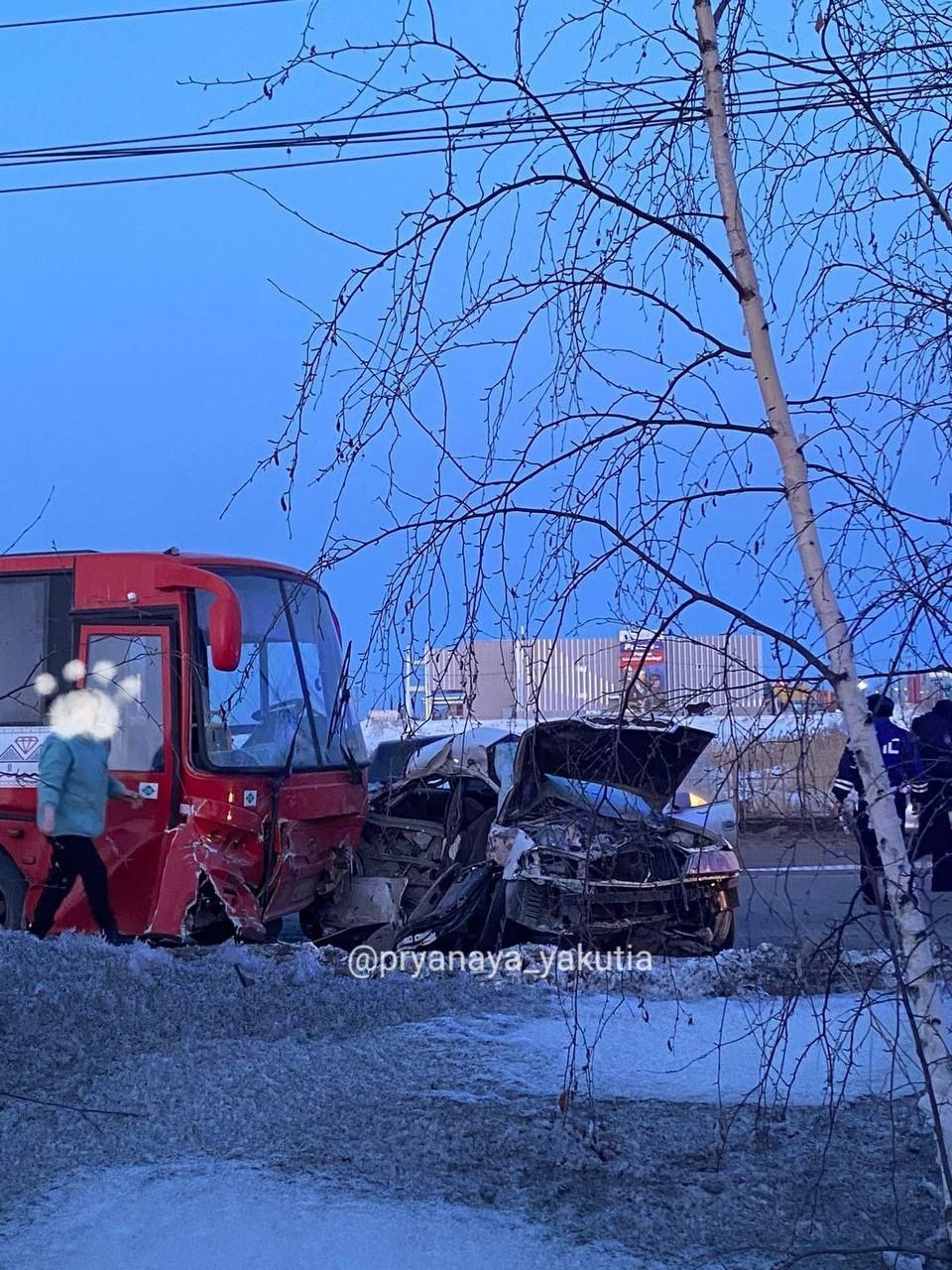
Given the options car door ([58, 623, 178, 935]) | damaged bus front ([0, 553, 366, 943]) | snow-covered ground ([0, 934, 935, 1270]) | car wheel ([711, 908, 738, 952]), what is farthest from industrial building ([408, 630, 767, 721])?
car wheel ([711, 908, 738, 952])

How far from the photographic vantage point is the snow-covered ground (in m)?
3.85

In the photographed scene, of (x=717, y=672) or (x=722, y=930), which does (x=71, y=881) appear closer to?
(x=722, y=930)

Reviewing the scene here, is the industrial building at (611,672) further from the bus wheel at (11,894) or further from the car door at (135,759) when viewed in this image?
the bus wheel at (11,894)

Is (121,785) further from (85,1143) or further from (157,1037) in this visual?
(85,1143)

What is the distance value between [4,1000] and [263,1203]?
2.66 metres

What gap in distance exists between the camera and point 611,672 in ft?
12.4

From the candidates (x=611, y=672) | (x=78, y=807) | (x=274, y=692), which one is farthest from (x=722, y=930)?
(x=611, y=672)

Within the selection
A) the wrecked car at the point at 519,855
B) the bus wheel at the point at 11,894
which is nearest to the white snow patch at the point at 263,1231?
the wrecked car at the point at 519,855

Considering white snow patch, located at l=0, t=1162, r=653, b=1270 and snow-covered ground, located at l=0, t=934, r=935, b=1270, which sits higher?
snow-covered ground, located at l=0, t=934, r=935, b=1270

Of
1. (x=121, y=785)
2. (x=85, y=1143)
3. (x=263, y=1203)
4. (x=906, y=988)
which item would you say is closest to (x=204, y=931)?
(x=121, y=785)

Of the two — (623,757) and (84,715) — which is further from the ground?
(84,715)

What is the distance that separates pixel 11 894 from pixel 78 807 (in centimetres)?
119

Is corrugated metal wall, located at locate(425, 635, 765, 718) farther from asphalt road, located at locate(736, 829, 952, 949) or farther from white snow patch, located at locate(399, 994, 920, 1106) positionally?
white snow patch, located at locate(399, 994, 920, 1106)

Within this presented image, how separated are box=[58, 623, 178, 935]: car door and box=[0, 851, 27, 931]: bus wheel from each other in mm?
443
